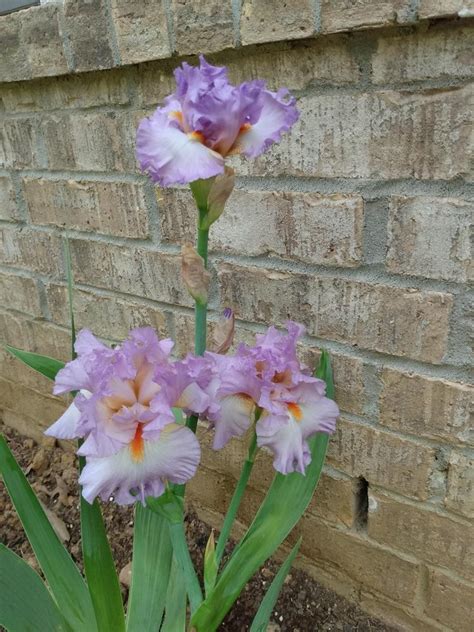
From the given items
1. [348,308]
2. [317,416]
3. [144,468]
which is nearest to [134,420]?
[144,468]

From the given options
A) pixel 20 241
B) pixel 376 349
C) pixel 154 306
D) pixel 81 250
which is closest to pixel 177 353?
pixel 154 306

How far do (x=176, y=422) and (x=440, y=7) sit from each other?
2.23 ft

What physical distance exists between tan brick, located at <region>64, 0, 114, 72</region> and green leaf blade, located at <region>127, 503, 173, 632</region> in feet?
3.00

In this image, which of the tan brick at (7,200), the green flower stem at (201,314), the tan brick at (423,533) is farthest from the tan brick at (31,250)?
the tan brick at (423,533)

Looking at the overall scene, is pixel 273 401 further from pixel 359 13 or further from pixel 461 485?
→ pixel 359 13

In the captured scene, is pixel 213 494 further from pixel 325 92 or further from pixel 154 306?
pixel 325 92

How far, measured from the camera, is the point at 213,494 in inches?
57.1

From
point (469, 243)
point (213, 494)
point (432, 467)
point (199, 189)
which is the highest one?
point (199, 189)

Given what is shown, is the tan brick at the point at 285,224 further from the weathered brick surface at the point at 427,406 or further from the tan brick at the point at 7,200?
the tan brick at the point at 7,200

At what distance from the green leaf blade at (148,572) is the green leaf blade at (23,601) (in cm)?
12

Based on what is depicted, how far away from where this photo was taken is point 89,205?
136cm

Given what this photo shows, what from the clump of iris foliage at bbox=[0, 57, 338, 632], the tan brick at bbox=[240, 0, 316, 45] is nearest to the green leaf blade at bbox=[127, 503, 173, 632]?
the clump of iris foliage at bbox=[0, 57, 338, 632]

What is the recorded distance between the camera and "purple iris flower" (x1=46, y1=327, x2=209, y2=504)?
25.2 inches

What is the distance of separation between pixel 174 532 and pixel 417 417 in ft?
1.61
